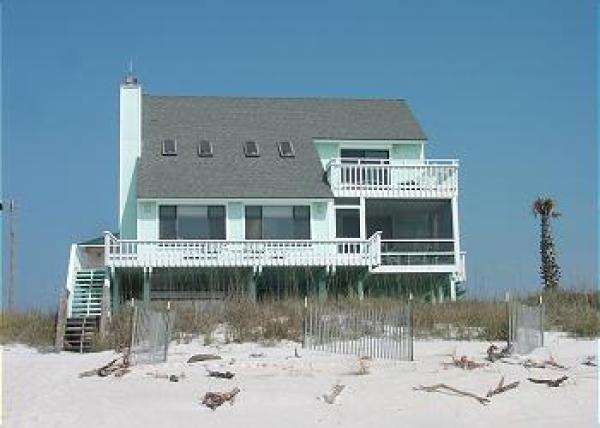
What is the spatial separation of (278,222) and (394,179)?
484 centimetres

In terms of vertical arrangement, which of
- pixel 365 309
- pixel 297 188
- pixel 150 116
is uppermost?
pixel 150 116

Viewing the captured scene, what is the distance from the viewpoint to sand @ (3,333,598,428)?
15453mm

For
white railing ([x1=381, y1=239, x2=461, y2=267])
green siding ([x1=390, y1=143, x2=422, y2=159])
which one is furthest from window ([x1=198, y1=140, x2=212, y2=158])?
white railing ([x1=381, y1=239, x2=461, y2=267])

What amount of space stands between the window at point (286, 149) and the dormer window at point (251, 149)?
967 mm

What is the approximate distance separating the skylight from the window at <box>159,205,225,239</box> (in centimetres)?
296

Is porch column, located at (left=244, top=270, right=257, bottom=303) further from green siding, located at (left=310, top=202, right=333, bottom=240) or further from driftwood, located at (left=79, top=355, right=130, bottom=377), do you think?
driftwood, located at (left=79, top=355, right=130, bottom=377)

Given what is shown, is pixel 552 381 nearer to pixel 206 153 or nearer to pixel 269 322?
pixel 269 322

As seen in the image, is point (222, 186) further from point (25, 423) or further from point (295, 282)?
point (25, 423)

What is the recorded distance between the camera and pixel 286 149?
40438 mm

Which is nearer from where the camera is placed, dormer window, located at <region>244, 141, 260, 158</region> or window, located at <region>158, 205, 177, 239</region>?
window, located at <region>158, 205, 177, 239</region>

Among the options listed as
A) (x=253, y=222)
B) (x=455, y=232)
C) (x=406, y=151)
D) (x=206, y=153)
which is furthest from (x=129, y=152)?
(x=455, y=232)

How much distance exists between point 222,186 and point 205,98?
7.58 meters

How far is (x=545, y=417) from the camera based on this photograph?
15.8m

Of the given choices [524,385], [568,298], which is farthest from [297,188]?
[524,385]
